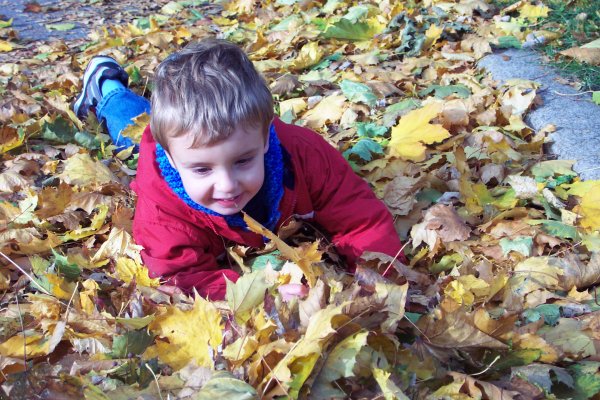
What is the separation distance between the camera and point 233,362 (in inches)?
55.0

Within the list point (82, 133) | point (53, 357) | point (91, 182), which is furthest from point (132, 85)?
point (53, 357)

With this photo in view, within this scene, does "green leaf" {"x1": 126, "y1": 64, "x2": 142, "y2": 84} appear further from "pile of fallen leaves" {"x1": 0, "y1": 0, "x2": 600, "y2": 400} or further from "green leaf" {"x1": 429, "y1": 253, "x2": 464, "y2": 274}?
"green leaf" {"x1": 429, "y1": 253, "x2": 464, "y2": 274}

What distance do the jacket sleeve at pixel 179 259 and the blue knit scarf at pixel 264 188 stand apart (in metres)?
0.12

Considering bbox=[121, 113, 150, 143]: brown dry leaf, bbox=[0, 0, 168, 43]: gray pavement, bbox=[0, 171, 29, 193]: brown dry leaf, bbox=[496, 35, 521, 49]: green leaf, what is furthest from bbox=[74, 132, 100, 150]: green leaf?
bbox=[496, 35, 521, 49]: green leaf

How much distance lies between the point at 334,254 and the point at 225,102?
2.39ft

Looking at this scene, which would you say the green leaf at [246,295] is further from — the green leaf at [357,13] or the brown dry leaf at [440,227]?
the green leaf at [357,13]

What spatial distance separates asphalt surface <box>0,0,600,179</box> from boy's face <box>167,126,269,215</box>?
131 centimetres

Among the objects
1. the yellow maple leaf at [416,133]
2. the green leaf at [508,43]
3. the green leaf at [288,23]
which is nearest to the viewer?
the yellow maple leaf at [416,133]

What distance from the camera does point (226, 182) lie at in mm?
1840

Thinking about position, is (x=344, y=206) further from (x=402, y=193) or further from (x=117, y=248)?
(x=117, y=248)

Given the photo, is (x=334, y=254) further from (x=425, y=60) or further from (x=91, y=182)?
(x=425, y=60)

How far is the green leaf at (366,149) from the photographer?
2682 millimetres

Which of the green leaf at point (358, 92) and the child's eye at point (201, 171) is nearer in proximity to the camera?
the child's eye at point (201, 171)

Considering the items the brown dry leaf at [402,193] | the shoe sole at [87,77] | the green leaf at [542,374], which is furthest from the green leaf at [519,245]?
the shoe sole at [87,77]
